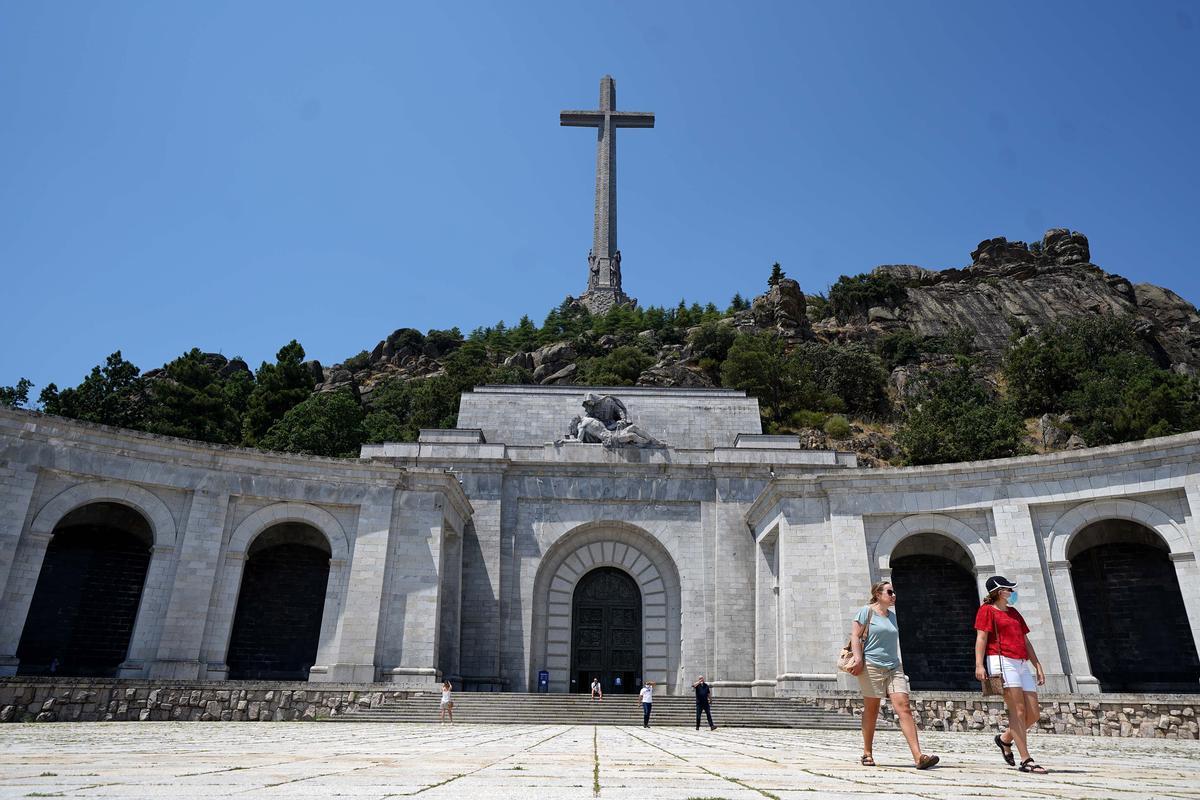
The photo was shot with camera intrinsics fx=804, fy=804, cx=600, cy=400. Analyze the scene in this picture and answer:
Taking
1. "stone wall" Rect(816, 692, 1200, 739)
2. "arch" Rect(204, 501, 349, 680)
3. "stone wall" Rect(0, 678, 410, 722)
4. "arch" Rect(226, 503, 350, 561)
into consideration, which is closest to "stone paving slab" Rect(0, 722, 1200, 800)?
"stone wall" Rect(816, 692, 1200, 739)

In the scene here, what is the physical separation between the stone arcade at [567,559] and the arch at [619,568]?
8cm

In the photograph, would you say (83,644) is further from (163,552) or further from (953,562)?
(953,562)

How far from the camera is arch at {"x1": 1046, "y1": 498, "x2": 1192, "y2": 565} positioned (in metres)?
21.8

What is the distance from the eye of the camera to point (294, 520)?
25.4 metres

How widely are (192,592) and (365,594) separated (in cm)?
486

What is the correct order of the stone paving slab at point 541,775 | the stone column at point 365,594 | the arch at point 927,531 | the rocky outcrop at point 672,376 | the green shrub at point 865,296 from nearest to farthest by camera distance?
the stone paving slab at point 541,775, the stone column at point 365,594, the arch at point 927,531, the rocky outcrop at point 672,376, the green shrub at point 865,296

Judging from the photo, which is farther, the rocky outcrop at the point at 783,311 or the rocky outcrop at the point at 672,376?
the rocky outcrop at the point at 783,311

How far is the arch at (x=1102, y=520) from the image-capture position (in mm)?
21766

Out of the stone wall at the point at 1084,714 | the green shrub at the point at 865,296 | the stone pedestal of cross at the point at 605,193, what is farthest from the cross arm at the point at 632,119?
the stone wall at the point at 1084,714

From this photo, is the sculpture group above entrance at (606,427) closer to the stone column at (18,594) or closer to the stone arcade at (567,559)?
the stone arcade at (567,559)

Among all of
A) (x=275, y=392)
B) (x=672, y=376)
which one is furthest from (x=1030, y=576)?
(x=275, y=392)

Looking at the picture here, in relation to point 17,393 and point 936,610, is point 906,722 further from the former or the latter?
point 17,393

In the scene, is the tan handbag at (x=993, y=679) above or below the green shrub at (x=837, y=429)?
below

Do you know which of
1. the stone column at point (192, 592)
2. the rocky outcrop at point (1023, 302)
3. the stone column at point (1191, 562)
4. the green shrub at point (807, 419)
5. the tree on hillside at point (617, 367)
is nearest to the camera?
the stone column at point (1191, 562)
